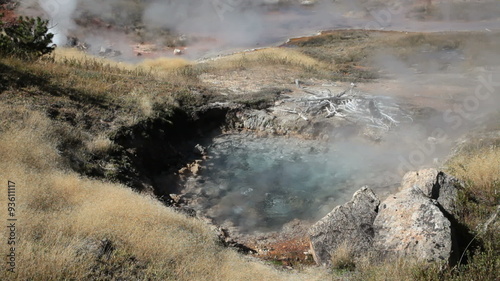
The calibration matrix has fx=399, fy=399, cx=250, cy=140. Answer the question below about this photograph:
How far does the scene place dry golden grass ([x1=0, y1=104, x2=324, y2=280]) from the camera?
12.5ft

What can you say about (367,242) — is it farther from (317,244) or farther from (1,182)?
(1,182)

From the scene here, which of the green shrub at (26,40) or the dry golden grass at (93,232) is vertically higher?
the green shrub at (26,40)

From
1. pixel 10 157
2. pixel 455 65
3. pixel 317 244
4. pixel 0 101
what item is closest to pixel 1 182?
pixel 10 157

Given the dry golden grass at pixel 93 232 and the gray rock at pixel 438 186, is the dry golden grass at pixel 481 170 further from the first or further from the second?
the dry golden grass at pixel 93 232

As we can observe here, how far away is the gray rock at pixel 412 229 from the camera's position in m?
4.27

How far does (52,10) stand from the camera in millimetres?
19078

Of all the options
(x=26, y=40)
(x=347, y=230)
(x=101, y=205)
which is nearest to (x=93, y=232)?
(x=101, y=205)

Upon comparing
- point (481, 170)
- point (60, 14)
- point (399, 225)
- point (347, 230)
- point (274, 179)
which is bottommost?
point (274, 179)

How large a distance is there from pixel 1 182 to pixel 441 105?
993 centimetres

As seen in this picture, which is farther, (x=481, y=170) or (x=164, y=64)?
(x=164, y=64)

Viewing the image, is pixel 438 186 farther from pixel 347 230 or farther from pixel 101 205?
pixel 101 205

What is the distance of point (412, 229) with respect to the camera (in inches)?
177

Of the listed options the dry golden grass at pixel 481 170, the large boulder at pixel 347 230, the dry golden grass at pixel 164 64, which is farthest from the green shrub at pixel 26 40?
the dry golden grass at pixel 481 170

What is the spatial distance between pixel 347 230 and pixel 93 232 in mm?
3031
